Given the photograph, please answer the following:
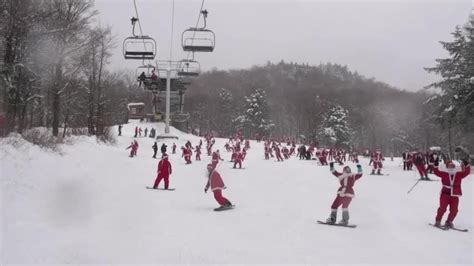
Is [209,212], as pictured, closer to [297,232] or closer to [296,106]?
[297,232]

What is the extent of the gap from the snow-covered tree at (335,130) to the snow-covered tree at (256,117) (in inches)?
460

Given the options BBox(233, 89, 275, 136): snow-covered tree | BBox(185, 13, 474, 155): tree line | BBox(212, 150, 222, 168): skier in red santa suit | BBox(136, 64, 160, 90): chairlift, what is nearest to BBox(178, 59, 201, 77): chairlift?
BBox(136, 64, 160, 90): chairlift

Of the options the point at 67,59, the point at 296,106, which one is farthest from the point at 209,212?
the point at 296,106

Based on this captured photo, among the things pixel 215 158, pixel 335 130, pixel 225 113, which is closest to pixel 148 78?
pixel 215 158

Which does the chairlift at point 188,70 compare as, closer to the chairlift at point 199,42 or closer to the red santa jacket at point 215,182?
the chairlift at point 199,42

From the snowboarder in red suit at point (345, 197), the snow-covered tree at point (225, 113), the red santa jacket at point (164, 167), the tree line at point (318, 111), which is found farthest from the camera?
the snow-covered tree at point (225, 113)

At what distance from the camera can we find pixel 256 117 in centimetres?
7969

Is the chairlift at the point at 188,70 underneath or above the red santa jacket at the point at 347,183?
above

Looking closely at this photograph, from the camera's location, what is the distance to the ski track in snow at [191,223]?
7.09 metres

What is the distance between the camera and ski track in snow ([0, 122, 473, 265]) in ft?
23.2

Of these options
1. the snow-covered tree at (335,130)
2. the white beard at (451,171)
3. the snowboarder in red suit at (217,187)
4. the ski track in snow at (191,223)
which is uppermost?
the snow-covered tree at (335,130)

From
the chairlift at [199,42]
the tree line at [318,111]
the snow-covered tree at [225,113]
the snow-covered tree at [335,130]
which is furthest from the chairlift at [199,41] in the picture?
the snow-covered tree at [225,113]

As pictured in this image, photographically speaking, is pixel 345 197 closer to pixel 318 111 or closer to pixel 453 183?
pixel 453 183

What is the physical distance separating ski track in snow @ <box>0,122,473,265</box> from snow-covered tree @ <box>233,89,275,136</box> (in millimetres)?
62614
